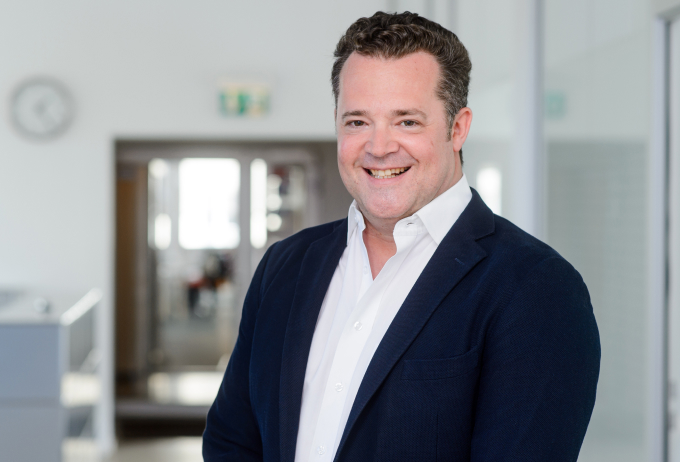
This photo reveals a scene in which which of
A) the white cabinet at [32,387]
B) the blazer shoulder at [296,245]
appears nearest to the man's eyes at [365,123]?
the blazer shoulder at [296,245]

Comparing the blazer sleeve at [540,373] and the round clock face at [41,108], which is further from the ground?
the round clock face at [41,108]

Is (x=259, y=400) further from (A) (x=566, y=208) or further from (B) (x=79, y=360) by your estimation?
(B) (x=79, y=360)

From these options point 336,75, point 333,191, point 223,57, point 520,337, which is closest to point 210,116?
point 223,57

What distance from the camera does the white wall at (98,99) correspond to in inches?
207

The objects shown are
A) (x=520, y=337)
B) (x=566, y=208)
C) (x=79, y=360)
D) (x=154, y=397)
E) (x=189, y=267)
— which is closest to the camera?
(x=520, y=337)

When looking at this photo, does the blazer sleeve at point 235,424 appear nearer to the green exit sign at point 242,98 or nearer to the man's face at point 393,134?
the man's face at point 393,134

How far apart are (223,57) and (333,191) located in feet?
4.90

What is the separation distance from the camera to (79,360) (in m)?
4.03

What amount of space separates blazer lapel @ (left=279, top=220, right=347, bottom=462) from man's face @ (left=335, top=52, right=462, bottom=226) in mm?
169

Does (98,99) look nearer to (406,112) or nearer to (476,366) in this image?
(406,112)

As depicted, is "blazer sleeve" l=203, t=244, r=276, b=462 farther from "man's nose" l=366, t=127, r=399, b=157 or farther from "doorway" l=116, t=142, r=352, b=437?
"doorway" l=116, t=142, r=352, b=437

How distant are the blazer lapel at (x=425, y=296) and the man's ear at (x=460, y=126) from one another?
6.2 inches

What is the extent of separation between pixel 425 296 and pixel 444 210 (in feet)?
0.59

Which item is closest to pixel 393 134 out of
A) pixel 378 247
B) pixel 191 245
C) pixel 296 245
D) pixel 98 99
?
pixel 378 247
